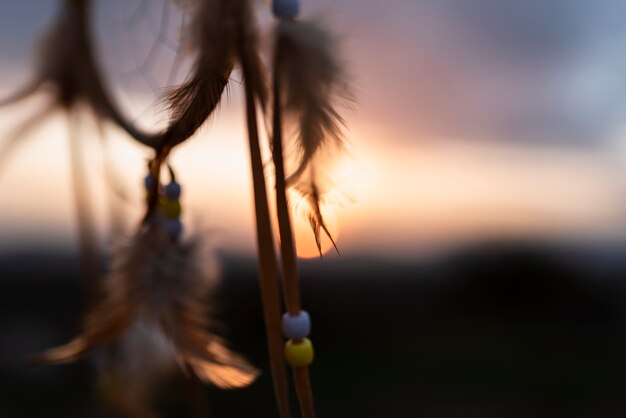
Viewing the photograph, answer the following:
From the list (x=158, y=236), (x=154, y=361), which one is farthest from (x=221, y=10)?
(x=154, y=361)

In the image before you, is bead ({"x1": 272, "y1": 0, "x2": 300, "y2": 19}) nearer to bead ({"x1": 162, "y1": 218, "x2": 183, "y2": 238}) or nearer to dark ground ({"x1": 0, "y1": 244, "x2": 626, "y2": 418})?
bead ({"x1": 162, "y1": 218, "x2": 183, "y2": 238})

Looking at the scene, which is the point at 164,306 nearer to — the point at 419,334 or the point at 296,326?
the point at 296,326

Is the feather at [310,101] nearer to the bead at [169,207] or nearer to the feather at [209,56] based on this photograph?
the feather at [209,56]

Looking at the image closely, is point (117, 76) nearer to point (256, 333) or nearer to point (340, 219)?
point (340, 219)

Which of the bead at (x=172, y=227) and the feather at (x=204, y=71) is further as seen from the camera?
the bead at (x=172, y=227)

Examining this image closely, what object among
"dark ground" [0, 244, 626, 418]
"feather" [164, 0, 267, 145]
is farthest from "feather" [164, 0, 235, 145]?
"dark ground" [0, 244, 626, 418]

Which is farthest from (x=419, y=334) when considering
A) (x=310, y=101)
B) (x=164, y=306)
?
(x=310, y=101)

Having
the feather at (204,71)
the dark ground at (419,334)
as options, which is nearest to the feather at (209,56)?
the feather at (204,71)
